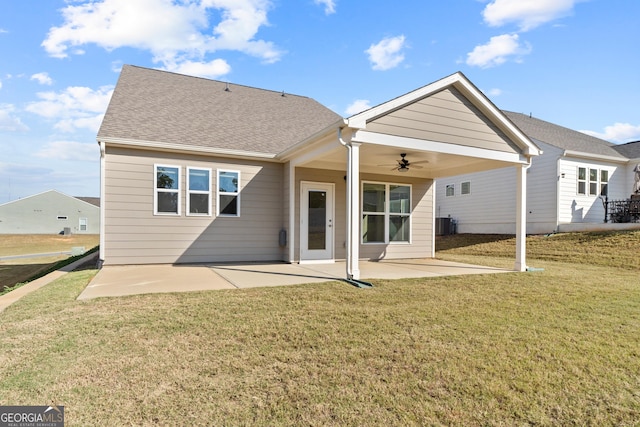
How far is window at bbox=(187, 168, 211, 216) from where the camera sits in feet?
29.2

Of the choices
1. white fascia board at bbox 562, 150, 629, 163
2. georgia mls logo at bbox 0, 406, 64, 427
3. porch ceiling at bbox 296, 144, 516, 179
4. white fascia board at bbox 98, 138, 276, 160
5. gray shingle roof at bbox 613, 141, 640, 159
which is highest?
gray shingle roof at bbox 613, 141, 640, 159

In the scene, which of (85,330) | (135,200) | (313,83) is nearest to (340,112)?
(313,83)

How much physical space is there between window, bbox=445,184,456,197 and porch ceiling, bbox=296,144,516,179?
1006cm

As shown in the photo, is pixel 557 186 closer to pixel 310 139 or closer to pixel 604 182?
pixel 604 182

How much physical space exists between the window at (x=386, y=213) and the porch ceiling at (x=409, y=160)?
0.53m

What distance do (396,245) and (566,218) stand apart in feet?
30.9

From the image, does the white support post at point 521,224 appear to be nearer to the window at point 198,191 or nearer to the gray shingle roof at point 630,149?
the window at point 198,191

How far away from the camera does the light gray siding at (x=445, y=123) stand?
23.2ft

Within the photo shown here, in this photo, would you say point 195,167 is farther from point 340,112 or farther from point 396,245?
point 340,112

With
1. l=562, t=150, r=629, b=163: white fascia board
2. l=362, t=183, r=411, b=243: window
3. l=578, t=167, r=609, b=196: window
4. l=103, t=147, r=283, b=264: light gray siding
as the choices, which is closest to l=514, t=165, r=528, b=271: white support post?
l=362, t=183, r=411, b=243: window

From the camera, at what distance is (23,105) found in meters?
16.2

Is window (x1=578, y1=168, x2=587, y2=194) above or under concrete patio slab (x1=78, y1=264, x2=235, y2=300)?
above

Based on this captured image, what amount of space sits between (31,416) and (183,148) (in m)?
7.02

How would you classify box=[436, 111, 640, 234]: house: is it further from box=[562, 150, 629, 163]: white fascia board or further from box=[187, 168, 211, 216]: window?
box=[187, 168, 211, 216]: window
